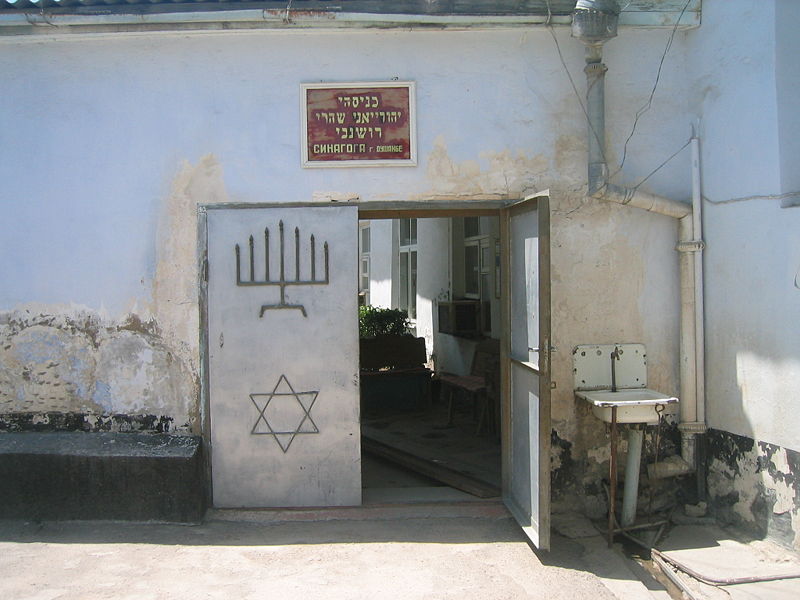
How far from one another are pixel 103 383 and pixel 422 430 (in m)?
3.77

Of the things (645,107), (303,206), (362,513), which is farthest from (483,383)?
(645,107)

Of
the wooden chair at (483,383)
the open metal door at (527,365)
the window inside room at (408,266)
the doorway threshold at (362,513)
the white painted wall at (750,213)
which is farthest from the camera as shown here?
the window inside room at (408,266)

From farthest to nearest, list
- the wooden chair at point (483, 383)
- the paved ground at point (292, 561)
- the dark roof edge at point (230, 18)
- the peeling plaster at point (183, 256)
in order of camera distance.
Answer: the wooden chair at point (483, 383) < the peeling plaster at point (183, 256) < the dark roof edge at point (230, 18) < the paved ground at point (292, 561)

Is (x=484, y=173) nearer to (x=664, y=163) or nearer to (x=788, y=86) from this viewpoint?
(x=664, y=163)

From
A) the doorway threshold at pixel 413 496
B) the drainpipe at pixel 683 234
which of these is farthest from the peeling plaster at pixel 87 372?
the drainpipe at pixel 683 234

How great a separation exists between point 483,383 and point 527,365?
3.14 metres

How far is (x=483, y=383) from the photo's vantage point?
25.4 feet

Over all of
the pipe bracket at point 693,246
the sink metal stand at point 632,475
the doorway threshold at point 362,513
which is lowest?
the doorway threshold at point 362,513

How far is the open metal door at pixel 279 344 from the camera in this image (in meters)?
5.09

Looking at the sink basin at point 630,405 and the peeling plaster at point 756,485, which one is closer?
the peeling plaster at point 756,485

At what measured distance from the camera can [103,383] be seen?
5.20 m

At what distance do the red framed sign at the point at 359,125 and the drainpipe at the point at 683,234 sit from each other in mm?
1273

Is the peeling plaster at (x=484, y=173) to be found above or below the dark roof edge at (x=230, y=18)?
below

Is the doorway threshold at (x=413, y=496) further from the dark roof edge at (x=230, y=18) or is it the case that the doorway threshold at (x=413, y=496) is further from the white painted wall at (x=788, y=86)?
the dark roof edge at (x=230, y=18)
